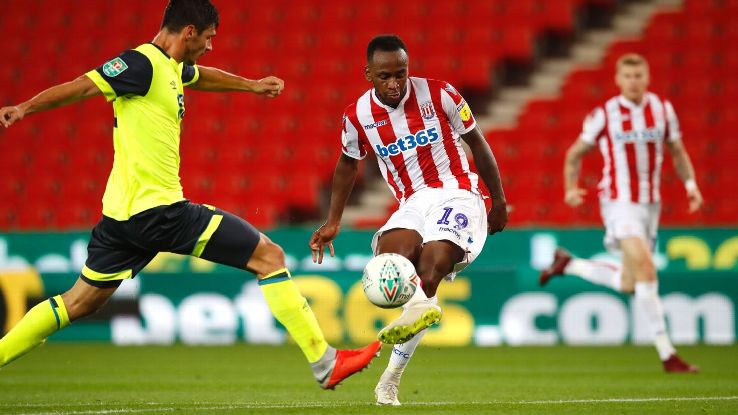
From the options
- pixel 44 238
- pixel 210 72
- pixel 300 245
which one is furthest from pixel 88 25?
pixel 210 72

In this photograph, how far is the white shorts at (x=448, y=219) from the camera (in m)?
5.94

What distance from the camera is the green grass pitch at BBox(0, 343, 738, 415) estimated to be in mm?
5877

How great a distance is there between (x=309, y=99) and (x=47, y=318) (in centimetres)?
1125

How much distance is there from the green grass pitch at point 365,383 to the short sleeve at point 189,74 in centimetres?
165

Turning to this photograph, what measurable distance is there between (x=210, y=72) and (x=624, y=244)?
4198mm

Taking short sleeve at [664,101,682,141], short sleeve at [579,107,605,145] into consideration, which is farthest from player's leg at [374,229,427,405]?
short sleeve at [664,101,682,141]

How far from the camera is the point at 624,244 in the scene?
8.91 meters

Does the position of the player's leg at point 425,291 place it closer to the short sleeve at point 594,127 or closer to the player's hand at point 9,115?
the player's hand at point 9,115

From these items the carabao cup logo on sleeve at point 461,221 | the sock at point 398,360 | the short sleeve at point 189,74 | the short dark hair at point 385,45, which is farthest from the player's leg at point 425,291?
the short sleeve at point 189,74

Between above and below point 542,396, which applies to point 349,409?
above

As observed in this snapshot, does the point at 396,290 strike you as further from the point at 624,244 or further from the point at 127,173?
the point at 624,244

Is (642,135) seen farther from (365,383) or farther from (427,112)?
(427,112)

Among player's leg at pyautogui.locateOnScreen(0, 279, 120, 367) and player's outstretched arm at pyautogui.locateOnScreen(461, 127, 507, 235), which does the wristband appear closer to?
player's outstretched arm at pyautogui.locateOnScreen(461, 127, 507, 235)

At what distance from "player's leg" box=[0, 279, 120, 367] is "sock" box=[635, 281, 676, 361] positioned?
14.8 ft
